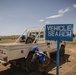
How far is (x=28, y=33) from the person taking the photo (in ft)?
32.0

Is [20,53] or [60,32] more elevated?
[60,32]

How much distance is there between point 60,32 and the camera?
5043 mm

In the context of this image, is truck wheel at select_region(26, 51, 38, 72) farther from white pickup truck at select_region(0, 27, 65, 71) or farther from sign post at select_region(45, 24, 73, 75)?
sign post at select_region(45, 24, 73, 75)

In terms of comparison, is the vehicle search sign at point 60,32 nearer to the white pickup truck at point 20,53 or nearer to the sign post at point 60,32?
the sign post at point 60,32

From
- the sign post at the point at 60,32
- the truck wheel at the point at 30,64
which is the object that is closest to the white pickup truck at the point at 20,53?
the truck wheel at the point at 30,64

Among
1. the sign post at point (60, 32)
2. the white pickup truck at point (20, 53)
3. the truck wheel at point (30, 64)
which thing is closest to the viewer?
the sign post at point (60, 32)

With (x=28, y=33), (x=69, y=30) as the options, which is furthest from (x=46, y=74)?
(x=28, y=33)

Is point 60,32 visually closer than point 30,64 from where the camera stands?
Yes

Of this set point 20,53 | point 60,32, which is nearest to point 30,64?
point 20,53

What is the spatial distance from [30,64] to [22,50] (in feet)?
3.13

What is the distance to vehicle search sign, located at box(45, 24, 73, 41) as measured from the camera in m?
4.89

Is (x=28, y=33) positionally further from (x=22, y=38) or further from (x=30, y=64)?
(x=30, y=64)

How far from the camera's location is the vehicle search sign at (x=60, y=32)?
16.0 feet

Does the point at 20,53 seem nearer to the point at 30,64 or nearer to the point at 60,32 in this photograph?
the point at 30,64
